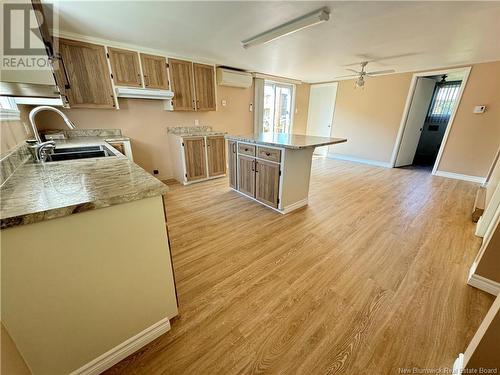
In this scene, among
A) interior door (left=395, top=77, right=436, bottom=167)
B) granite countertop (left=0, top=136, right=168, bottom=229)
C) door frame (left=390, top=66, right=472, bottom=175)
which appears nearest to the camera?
granite countertop (left=0, top=136, right=168, bottom=229)

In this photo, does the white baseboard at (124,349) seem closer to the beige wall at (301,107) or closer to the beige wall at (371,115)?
the beige wall at (371,115)

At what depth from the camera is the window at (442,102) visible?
16.6 feet

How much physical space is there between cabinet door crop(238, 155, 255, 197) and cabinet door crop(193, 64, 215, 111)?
1.60 m

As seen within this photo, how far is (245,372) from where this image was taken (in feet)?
3.43

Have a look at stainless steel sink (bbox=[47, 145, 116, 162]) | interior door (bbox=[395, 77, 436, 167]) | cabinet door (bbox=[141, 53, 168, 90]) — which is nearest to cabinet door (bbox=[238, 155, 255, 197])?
stainless steel sink (bbox=[47, 145, 116, 162])

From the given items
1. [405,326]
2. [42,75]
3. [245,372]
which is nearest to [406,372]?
[405,326]

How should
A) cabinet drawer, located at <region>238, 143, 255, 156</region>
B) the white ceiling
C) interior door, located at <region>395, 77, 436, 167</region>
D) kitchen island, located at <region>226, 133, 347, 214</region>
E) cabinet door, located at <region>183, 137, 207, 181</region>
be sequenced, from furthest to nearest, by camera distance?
interior door, located at <region>395, 77, 436, 167</region> → cabinet door, located at <region>183, 137, 207, 181</region> → cabinet drawer, located at <region>238, 143, 255, 156</region> → kitchen island, located at <region>226, 133, 347, 214</region> → the white ceiling

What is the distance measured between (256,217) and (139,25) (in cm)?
268

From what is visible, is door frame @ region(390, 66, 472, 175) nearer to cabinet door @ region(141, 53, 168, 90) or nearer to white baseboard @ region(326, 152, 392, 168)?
white baseboard @ region(326, 152, 392, 168)

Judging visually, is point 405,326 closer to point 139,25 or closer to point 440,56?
point 139,25

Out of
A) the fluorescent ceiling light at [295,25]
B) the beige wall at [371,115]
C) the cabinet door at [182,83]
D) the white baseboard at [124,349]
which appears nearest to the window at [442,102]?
the beige wall at [371,115]

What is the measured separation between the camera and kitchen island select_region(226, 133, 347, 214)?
243 centimetres

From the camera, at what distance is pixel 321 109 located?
20.4 feet
